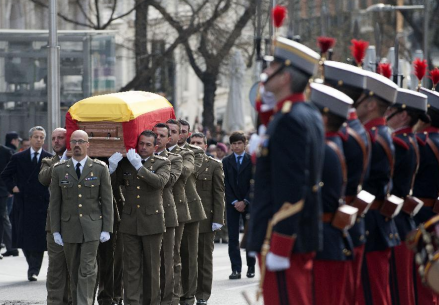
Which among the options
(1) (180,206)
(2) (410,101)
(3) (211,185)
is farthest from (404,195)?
(3) (211,185)

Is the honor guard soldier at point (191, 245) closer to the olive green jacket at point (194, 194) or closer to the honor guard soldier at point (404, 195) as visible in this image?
the olive green jacket at point (194, 194)

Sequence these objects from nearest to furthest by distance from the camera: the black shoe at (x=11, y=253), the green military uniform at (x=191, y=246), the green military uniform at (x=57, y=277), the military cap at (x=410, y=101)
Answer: the military cap at (x=410, y=101) → the green military uniform at (x=57, y=277) → the green military uniform at (x=191, y=246) → the black shoe at (x=11, y=253)

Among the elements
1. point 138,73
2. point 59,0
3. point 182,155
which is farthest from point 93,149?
point 59,0

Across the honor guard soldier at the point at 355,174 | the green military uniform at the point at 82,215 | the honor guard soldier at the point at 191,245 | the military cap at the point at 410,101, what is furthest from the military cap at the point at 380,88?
the honor guard soldier at the point at 191,245

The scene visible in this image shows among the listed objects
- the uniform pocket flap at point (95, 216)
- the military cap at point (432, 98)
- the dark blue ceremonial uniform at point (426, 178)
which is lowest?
the uniform pocket flap at point (95, 216)

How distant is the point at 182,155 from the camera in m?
13.2

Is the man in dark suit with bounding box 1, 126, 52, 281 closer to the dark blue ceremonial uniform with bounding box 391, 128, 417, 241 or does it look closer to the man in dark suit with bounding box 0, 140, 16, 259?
the man in dark suit with bounding box 0, 140, 16, 259

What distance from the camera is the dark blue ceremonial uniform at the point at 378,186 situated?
8945 millimetres

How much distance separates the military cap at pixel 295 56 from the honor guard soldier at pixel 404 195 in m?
2.47

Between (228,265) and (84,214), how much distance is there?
248 inches

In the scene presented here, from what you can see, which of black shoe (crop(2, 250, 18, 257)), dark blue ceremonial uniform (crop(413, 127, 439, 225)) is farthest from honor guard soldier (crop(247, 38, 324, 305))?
black shoe (crop(2, 250, 18, 257))

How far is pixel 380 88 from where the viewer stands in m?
9.14

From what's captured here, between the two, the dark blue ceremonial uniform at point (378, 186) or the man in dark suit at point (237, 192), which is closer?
the dark blue ceremonial uniform at point (378, 186)

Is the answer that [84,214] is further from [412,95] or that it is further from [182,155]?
[412,95]
